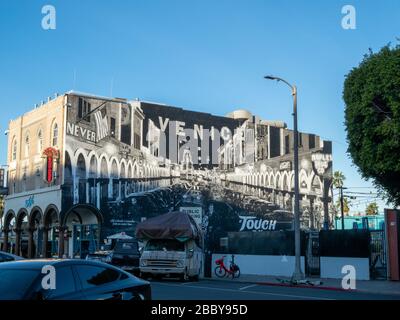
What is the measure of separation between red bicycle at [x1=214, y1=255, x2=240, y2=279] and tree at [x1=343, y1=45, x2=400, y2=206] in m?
8.60

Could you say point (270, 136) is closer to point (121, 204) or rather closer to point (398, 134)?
point (121, 204)

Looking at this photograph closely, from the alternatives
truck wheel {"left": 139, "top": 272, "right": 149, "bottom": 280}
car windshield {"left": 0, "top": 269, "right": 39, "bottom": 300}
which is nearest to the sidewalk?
truck wheel {"left": 139, "top": 272, "right": 149, "bottom": 280}

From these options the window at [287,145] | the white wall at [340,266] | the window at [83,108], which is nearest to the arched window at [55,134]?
the window at [83,108]

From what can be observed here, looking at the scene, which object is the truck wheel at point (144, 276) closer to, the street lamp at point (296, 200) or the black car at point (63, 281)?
the street lamp at point (296, 200)

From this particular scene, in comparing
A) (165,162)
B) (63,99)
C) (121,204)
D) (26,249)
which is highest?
(63,99)

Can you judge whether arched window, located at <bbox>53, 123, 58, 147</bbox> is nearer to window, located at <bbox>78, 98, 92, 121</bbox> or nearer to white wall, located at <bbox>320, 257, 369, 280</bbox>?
window, located at <bbox>78, 98, 92, 121</bbox>

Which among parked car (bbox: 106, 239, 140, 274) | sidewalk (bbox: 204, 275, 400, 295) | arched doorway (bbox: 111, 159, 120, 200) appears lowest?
sidewalk (bbox: 204, 275, 400, 295)

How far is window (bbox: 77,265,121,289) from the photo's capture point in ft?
27.1

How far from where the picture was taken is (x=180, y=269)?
80.9ft

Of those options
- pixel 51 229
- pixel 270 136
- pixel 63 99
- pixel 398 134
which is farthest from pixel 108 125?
pixel 398 134

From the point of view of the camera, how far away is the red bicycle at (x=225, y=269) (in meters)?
28.6

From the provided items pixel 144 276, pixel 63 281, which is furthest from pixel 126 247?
pixel 63 281
